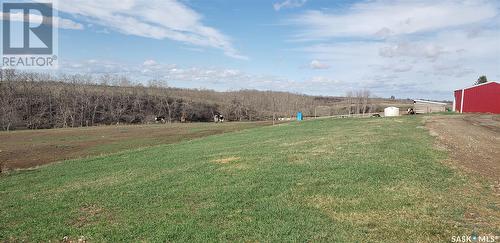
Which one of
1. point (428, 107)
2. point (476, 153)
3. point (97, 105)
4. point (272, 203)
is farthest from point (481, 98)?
point (97, 105)

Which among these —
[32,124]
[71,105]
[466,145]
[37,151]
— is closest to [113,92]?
[71,105]

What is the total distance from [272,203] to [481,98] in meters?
47.1

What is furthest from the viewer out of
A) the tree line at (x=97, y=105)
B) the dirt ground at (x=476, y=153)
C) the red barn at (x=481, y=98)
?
the tree line at (x=97, y=105)

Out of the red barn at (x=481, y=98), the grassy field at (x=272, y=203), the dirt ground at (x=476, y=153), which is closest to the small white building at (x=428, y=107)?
the red barn at (x=481, y=98)

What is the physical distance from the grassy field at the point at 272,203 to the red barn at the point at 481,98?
37.0 meters

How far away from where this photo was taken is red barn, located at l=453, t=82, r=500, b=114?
44000 mm

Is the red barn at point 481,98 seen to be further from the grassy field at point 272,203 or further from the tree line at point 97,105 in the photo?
the tree line at point 97,105

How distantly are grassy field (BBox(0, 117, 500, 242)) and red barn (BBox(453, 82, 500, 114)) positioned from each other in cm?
3695

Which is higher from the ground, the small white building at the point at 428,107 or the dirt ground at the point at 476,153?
the small white building at the point at 428,107

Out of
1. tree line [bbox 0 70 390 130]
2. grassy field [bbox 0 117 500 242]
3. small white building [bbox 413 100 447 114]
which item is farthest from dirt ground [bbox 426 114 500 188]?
tree line [bbox 0 70 390 130]

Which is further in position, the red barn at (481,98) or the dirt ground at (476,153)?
the red barn at (481,98)

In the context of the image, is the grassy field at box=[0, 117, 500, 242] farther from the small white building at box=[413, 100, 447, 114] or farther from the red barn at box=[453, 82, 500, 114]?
the small white building at box=[413, 100, 447, 114]

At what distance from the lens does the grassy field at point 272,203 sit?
7.05m

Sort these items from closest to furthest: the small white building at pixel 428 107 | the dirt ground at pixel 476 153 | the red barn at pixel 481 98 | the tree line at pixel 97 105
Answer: the dirt ground at pixel 476 153 < the red barn at pixel 481 98 < the small white building at pixel 428 107 < the tree line at pixel 97 105
